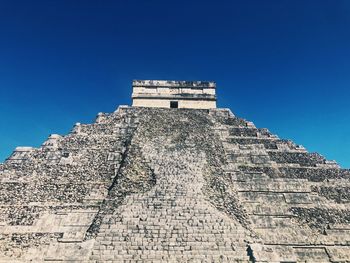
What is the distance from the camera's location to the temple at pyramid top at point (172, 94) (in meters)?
19.4

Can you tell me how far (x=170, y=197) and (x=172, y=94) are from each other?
29.3 feet

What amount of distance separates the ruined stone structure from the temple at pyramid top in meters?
3.01

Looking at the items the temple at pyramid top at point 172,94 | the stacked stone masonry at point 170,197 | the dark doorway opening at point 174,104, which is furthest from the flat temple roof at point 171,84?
the stacked stone masonry at point 170,197

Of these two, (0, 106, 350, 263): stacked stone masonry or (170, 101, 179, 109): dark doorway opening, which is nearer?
(0, 106, 350, 263): stacked stone masonry

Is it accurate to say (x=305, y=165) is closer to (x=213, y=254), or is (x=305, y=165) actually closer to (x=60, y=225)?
(x=213, y=254)

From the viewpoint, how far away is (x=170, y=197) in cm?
1162

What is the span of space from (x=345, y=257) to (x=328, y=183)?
11.8ft

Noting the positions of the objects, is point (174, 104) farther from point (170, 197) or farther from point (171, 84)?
point (170, 197)

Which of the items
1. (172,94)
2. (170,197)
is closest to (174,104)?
(172,94)

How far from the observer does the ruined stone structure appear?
10.1m

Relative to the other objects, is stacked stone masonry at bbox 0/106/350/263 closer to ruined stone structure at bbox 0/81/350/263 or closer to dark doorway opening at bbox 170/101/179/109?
ruined stone structure at bbox 0/81/350/263

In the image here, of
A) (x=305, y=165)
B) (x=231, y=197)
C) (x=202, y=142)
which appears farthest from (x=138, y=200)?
(x=305, y=165)

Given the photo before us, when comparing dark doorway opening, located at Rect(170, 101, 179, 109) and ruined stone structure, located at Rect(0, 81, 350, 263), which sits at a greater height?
dark doorway opening, located at Rect(170, 101, 179, 109)

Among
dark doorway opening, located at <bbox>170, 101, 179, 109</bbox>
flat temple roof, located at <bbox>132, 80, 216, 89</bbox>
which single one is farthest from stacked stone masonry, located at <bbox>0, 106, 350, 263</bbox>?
flat temple roof, located at <bbox>132, 80, 216, 89</bbox>
